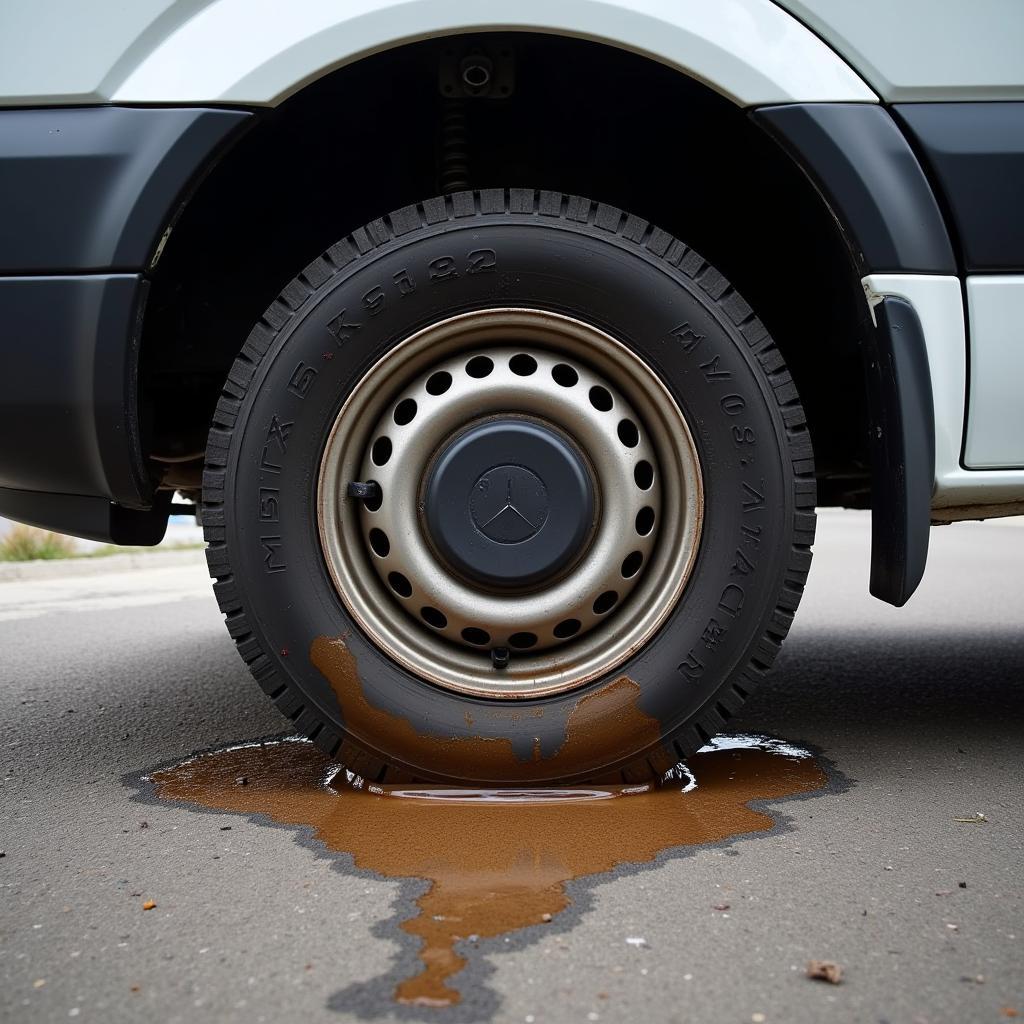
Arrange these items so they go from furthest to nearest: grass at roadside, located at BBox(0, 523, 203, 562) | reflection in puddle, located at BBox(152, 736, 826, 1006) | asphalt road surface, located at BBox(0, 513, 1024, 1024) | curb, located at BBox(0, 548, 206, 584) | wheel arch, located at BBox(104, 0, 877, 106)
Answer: grass at roadside, located at BBox(0, 523, 203, 562), curb, located at BBox(0, 548, 206, 584), wheel arch, located at BBox(104, 0, 877, 106), reflection in puddle, located at BBox(152, 736, 826, 1006), asphalt road surface, located at BBox(0, 513, 1024, 1024)

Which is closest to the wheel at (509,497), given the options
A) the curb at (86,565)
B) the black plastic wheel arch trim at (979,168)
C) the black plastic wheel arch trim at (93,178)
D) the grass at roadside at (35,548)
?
the black plastic wheel arch trim at (93,178)

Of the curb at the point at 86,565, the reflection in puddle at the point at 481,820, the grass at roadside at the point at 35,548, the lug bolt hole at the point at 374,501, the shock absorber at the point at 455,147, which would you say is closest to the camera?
the reflection in puddle at the point at 481,820

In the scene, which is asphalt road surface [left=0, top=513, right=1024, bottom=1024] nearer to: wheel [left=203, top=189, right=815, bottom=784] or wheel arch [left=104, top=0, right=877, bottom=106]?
wheel [left=203, top=189, right=815, bottom=784]

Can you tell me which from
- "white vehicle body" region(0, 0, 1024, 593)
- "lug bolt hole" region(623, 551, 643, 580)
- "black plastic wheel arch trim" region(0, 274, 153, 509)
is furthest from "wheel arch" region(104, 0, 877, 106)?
"lug bolt hole" region(623, 551, 643, 580)

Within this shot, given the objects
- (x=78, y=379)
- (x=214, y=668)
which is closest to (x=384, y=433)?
(x=78, y=379)

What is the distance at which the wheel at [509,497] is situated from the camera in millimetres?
1850

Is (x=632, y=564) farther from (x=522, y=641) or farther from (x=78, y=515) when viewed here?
(x=78, y=515)

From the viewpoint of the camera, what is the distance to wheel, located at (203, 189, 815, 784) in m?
1.85

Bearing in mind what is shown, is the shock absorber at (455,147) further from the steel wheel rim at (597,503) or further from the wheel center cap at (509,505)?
the wheel center cap at (509,505)

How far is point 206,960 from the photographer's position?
126cm

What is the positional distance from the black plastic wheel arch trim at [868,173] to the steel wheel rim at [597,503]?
1.49 ft

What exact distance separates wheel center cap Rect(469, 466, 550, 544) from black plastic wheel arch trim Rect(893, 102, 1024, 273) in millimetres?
892

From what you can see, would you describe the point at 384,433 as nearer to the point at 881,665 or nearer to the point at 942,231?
the point at 942,231

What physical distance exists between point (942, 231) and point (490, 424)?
892mm
